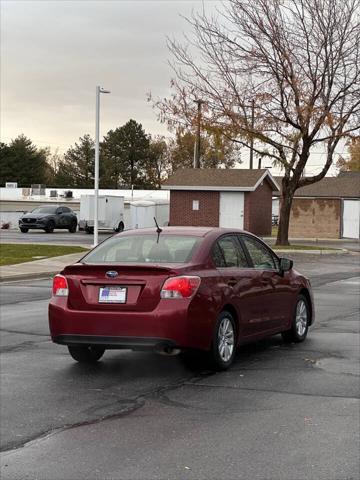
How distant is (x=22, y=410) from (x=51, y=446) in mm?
1087

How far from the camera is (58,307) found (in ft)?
25.5

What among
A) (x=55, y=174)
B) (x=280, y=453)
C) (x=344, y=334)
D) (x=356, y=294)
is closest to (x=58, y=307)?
(x=280, y=453)

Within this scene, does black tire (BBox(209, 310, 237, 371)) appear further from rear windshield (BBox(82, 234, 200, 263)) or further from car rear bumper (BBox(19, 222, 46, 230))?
car rear bumper (BBox(19, 222, 46, 230))

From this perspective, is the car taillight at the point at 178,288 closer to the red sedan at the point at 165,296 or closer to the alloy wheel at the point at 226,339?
the red sedan at the point at 165,296

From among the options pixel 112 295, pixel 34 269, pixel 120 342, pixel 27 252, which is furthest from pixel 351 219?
pixel 120 342

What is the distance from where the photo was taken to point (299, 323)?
9758 mm

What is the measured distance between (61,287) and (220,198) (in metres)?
35.7

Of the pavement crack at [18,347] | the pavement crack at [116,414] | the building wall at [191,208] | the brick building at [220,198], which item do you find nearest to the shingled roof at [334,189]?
the brick building at [220,198]

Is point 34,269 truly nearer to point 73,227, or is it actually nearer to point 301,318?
point 301,318

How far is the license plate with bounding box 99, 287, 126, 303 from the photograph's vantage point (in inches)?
295

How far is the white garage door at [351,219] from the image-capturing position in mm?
47875

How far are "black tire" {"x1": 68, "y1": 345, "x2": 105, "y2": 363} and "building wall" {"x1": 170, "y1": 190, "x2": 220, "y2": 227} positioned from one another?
114 feet

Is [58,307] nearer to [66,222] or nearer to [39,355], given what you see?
[39,355]

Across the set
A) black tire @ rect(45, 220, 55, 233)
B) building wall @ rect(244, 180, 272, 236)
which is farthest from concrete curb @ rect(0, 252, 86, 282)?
black tire @ rect(45, 220, 55, 233)
